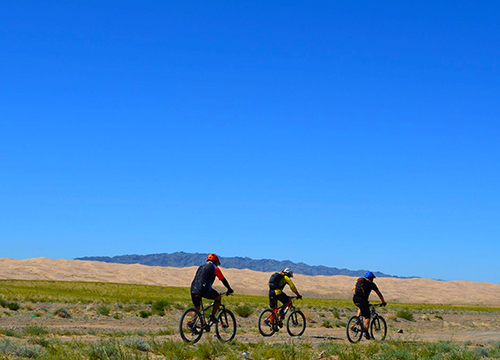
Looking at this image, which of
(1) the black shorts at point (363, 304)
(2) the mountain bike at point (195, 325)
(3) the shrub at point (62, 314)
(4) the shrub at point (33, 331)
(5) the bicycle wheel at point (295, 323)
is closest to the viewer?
(2) the mountain bike at point (195, 325)

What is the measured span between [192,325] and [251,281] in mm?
117416

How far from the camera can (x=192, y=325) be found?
13.7 m

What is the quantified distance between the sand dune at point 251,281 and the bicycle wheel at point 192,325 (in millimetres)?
93923

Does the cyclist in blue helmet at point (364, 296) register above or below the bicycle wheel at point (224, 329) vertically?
above

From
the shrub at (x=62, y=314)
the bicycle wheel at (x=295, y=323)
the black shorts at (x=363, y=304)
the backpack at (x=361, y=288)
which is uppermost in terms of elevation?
the backpack at (x=361, y=288)

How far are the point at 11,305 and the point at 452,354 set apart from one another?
2365 centimetres

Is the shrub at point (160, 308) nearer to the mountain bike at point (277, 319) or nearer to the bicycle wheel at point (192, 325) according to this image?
the mountain bike at point (277, 319)

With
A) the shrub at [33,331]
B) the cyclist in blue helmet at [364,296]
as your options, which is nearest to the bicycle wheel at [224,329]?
the cyclist in blue helmet at [364,296]

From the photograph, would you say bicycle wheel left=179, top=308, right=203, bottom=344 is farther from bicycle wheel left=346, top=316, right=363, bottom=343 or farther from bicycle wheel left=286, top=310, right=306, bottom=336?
bicycle wheel left=346, top=316, right=363, bottom=343

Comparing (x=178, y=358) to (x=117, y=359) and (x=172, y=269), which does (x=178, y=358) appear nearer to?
(x=117, y=359)

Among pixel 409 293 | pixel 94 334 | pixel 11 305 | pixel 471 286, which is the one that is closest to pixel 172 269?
pixel 409 293

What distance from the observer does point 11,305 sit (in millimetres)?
28453

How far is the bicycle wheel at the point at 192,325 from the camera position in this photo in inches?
535

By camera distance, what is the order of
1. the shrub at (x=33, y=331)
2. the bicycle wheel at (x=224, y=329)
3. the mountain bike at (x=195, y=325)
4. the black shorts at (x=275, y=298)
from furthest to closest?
the black shorts at (x=275, y=298) → the shrub at (x=33, y=331) → the bicycle wheel at (x=224, y=329) → the mountain bike at (x=195, y=325)
